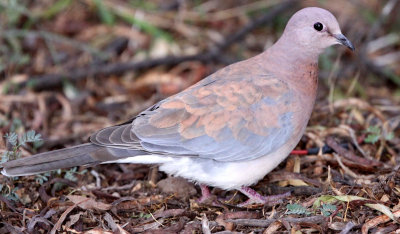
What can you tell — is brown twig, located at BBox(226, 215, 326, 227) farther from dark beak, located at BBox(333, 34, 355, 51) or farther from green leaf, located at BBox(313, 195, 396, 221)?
Result: dark beak, located at BBox(333, 34, 355, 51)

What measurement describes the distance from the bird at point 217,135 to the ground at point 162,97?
0.25 meters

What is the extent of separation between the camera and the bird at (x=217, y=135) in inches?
142

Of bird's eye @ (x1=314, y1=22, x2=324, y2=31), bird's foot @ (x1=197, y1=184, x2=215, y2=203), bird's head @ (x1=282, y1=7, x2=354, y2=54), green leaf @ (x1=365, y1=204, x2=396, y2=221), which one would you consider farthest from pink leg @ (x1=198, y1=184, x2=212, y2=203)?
bird's eye @ (x1=314, y1=22, x2=324, y2=31)

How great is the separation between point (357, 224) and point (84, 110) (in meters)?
3.03

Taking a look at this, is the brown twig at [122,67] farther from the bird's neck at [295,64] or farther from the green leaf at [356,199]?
the green leaf at [356,199]

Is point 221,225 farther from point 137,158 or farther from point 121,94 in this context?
point 121,94

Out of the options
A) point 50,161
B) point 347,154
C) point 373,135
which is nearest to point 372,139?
point 373,135

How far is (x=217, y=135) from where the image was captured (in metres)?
3.62

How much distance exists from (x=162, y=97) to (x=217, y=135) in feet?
5.90

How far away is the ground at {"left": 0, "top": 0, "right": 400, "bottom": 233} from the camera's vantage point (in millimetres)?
3514

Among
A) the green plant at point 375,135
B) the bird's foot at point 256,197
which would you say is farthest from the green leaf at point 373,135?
the bird's foot at point 256,197

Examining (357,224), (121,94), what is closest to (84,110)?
(121,94)

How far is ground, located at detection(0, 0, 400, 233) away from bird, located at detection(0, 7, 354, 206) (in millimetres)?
251

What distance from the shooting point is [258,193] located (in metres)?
3.97
